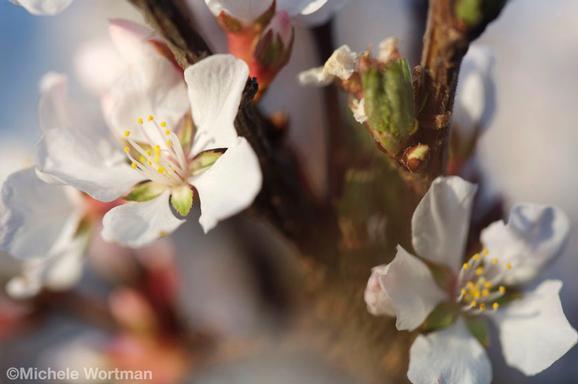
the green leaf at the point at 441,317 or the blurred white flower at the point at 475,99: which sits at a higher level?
the blurred white flower at the point at 475,99

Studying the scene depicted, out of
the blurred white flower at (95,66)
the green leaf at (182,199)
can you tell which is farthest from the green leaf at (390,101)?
the blurred white flower at (95,66)

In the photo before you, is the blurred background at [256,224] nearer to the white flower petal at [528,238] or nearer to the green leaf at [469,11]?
the white flower petal at [528,238]

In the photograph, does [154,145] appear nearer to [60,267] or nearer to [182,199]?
[182,199]

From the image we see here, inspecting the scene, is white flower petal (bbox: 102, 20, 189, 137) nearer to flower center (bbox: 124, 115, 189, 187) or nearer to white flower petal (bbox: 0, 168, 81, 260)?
flower center (bbox: 124, 115, 189, 187)

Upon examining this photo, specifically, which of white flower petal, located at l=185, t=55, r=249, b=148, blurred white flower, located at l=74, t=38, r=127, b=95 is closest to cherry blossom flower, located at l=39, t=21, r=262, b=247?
white flower petal, located at l=185, t=55, r=249, b=148

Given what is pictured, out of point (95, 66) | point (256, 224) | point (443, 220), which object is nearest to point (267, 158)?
point (443, 220)
